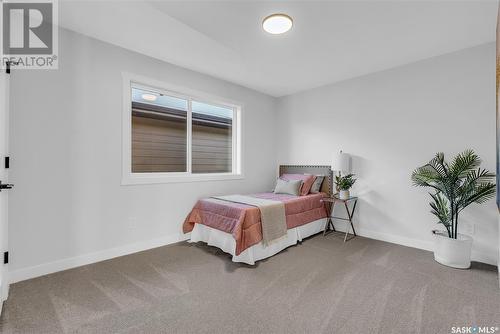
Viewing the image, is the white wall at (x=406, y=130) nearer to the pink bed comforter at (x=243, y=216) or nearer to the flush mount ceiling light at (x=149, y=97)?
the pink bed comforter at (x=243, y=216)

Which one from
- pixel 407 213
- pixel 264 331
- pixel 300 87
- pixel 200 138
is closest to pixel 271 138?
pixel 300 87

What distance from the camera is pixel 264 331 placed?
1644mm

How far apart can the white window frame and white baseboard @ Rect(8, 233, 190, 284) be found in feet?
2.69

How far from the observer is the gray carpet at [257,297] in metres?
1.71

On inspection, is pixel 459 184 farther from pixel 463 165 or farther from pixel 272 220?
pixel 272 220

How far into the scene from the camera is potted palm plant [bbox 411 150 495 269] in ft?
8.57

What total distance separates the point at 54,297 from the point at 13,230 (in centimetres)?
83

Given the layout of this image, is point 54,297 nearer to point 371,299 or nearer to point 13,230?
point 13,230

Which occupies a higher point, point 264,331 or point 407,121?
point 407,121

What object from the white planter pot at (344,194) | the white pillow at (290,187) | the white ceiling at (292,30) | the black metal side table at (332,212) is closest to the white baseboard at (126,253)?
the black metal side table at (332,212)

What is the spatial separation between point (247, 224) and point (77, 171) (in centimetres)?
201

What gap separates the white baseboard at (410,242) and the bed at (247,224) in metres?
0.71

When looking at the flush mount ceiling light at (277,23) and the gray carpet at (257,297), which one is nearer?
the gray carpet at (257,297)

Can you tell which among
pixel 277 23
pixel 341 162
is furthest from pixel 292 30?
pixel 341 162
